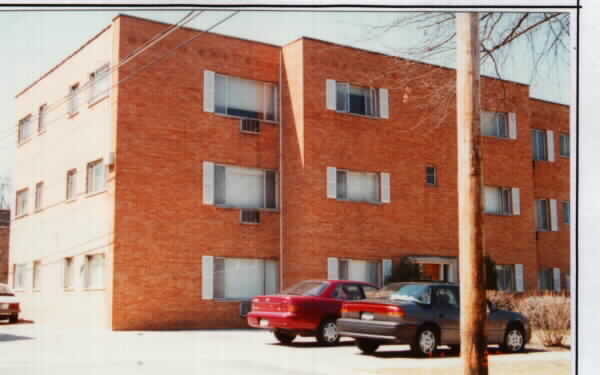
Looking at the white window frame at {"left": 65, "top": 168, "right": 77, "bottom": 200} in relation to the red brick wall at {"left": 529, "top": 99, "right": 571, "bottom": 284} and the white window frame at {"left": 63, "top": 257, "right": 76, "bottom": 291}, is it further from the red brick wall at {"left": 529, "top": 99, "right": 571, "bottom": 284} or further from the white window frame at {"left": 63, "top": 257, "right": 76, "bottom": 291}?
the red brick wall at {"left": 529, "top": 99, "right": 571, "bottom": 284}

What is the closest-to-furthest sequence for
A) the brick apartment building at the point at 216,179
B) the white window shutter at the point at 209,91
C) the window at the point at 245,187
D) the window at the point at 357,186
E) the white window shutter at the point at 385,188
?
the brick apartment building at the point at 216,179
the white window shutter at the point at 209,91
the window at the point at 245,187
the window at the point at 357,186
the white window shutter at the point at 385,188

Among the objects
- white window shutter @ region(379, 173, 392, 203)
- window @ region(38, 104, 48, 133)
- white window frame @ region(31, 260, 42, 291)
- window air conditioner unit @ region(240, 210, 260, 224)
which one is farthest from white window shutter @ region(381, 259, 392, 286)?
window @ region(38, 104, 48, 133)

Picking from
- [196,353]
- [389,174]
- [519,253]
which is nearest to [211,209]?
[389,174]

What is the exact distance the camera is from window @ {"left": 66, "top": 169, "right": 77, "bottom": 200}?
25.3 m

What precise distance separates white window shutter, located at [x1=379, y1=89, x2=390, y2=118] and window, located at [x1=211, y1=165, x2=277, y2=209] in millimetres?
4193

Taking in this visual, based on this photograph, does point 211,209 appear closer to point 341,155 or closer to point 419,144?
point 341,155

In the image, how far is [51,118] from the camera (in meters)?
26.8

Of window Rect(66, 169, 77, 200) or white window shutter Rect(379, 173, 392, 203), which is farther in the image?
white window shutter Rect(379, 173, 392, 203)

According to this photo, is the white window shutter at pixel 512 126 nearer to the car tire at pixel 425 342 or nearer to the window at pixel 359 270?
the window at pixel 359 270

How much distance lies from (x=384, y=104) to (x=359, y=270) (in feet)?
17.9

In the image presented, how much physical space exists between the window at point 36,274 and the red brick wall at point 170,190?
5.69 m

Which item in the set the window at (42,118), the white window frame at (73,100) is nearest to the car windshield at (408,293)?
the white window frame at (73,100)

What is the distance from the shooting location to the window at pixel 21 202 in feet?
Answer: 93.0

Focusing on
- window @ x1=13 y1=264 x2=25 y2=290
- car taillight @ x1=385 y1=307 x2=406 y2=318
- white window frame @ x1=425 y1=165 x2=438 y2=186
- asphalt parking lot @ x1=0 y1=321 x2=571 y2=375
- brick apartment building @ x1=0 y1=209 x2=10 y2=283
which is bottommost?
asphalt parking lot @ x1=0 y1=321 x2=571 y2=375
